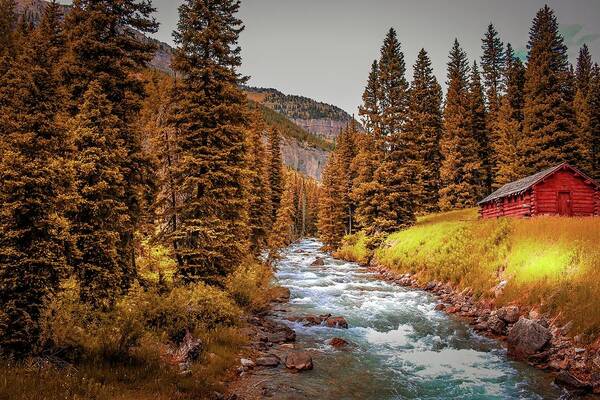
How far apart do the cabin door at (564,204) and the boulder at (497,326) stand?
18.0 metres

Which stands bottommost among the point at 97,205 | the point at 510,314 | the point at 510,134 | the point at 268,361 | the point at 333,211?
the point at 268,361

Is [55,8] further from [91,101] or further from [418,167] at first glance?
[418,167]

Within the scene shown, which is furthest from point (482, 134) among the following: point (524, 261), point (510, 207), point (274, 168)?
point (524, 261)

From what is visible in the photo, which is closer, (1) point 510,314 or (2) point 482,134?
(1) point 510,314

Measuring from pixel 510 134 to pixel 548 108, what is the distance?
24.3ft

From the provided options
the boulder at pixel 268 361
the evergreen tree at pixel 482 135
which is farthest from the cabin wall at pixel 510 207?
the boulder at pixel 268 361

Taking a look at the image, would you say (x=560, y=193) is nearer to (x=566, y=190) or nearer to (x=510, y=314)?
(x=566, y=190)

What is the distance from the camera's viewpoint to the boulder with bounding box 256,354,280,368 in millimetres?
12578

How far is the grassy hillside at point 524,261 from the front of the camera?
1467 cm

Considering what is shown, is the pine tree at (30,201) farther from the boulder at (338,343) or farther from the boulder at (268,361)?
the boulder at (338,343)

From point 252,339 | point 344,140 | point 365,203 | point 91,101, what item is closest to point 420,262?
point 365,203

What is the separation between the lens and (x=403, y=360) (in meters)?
14.1

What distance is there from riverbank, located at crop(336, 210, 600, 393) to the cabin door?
7648 mm

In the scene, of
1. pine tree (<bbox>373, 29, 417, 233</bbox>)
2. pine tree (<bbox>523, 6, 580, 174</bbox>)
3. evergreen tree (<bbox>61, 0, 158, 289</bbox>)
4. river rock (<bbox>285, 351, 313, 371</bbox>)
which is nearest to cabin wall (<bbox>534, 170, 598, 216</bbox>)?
pine tree (<bbox>523, 6, 580, 174</bbox>)
